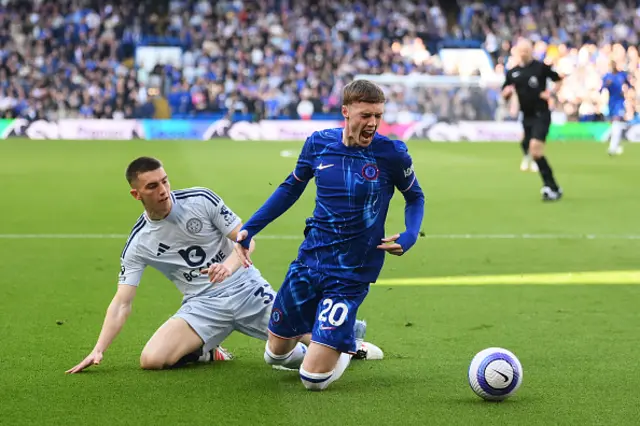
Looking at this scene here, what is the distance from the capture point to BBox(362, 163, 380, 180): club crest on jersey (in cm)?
579

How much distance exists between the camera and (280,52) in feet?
125

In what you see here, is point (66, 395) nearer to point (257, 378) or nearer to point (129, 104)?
point (257, 378)

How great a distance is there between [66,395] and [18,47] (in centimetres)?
3326

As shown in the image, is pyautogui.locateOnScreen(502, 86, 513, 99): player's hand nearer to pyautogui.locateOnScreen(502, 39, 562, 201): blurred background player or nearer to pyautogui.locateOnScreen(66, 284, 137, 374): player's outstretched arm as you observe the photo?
pyautogui.locateOnScreen(502, 39, 562, 201): blurred background player

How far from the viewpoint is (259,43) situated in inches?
1503

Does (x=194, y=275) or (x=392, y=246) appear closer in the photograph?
(x=392, y=246)

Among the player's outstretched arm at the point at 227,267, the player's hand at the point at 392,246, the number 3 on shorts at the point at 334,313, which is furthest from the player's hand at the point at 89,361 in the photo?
the player's hand at the point at 392,246

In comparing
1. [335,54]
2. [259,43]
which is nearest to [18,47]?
[259,43]

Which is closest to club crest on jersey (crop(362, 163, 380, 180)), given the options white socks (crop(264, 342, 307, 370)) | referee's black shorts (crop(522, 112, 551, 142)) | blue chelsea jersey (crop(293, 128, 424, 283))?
blue chelsea jersey (crop(293, 128, 424, 283))

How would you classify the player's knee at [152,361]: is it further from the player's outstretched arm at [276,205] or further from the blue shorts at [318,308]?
the player's outstretched arm at [276,205]

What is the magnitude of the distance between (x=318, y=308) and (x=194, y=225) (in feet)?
3.63

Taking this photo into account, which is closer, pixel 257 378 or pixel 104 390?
pixel 104 390

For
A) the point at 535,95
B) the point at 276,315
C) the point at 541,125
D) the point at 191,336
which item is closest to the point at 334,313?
the point at 276,315

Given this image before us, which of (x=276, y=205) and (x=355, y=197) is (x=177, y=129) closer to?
(x=276, y=205)
